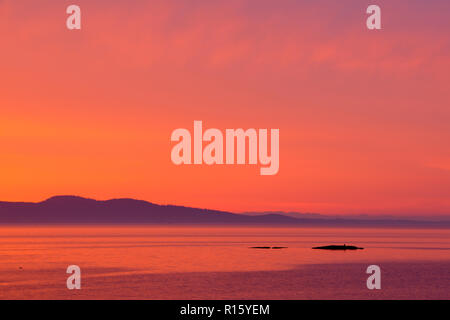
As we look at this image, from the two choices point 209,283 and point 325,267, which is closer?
point 209,283

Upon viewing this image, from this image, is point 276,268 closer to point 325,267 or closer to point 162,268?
point 325,267

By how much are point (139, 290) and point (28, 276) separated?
25.0m

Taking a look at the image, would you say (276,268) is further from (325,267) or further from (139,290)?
(139,290)

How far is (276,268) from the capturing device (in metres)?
101

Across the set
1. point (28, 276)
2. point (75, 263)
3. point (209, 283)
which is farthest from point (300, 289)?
point (75, 263)

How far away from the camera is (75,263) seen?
110 meters

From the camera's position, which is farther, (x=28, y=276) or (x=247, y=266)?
(x=247, y=266)
